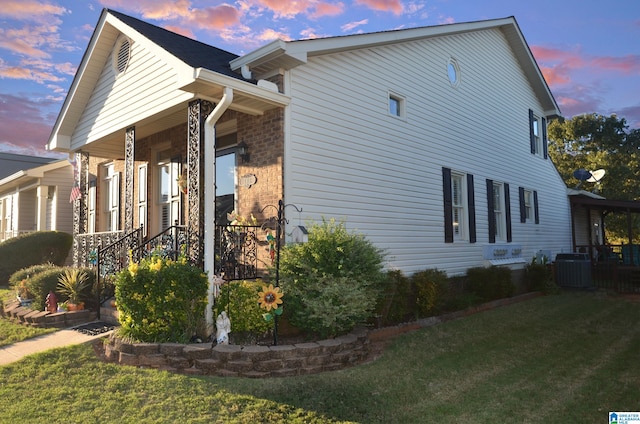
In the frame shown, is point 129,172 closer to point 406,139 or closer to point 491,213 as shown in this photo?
point 406,139

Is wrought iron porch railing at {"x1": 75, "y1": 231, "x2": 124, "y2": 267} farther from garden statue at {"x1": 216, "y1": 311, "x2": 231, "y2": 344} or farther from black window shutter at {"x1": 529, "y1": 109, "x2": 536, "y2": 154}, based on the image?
black window shutter at {"x1": 529, "y1": 109, "x2": 536, "y2": 154}

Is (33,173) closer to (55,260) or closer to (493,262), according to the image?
(55,260)

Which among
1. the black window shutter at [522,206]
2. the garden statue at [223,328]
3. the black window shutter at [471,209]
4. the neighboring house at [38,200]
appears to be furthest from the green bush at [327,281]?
the neighboring house at [38,200]

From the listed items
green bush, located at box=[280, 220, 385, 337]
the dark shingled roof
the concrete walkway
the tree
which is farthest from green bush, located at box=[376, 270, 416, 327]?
the tree

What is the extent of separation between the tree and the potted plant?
2909 centimetres

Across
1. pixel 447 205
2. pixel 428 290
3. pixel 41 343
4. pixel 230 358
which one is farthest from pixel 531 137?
pixel 41 343

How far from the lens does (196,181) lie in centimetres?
698

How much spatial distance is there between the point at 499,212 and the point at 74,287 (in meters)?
11.8

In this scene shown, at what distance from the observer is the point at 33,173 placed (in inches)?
623

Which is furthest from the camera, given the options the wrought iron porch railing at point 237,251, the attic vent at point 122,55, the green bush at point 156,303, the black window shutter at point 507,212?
the black window shutter at point 507,212

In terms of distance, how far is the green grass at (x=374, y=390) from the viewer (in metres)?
4.47

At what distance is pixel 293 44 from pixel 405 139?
13.4 feet

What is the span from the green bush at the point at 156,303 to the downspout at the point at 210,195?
0.39 meters

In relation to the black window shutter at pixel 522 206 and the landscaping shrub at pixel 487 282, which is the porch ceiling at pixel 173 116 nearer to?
the landscaping shrub at pixel 487 282
